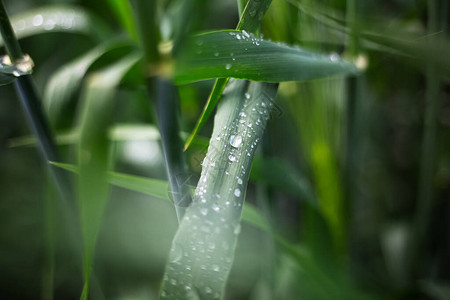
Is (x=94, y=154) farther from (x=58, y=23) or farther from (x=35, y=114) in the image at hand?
(x=58, y=23)

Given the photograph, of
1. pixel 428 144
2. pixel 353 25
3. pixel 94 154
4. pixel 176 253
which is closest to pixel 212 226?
pixel 176 253

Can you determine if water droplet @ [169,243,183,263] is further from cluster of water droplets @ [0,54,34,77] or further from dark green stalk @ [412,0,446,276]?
dark green stalk @ [412,0,446,276]

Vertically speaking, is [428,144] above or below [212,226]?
above

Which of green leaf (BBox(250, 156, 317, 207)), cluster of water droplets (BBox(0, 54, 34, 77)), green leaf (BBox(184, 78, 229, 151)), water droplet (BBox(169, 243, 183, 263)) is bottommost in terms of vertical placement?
water droplet (BBox(169, 243, 183, 263))

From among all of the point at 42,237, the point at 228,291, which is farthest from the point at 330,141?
the point at 42,237

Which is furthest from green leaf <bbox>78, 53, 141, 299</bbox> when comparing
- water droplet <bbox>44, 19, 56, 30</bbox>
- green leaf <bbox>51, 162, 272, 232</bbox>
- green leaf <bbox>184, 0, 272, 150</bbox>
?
water droplet <bbox>44, 19, 56, 30</bbox>
